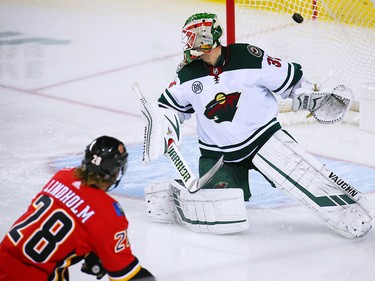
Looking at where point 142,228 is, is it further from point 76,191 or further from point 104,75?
point 104,75

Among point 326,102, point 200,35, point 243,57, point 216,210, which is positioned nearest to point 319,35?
point 326,102

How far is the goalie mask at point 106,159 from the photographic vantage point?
2461 millimetres

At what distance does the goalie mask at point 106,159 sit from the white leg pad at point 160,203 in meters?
1.25

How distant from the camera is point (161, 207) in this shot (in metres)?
3.76

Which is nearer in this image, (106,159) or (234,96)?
(106,159)

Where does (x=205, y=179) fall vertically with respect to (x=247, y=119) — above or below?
below

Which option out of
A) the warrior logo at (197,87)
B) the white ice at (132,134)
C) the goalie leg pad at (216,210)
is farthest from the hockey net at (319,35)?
the goalie leg pad at (216,210)

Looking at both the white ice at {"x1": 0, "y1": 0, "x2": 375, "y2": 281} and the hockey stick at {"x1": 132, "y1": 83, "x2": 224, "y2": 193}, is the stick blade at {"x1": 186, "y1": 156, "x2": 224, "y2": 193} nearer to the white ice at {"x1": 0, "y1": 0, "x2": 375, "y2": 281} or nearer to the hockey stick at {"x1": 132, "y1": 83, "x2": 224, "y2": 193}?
the hockey stick at {"x1": 132, "y1": 83, "x2": 224, "y2": 193}

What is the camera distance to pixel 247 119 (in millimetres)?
3662

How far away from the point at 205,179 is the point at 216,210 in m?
0.14

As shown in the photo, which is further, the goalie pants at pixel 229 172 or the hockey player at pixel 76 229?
the goalie pants at pixel 229 172

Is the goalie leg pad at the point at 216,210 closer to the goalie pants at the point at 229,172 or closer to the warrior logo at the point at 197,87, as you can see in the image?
the goalie pants at the point at 229,172

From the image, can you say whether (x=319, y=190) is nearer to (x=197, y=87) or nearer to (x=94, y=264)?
(x=197, y=87)

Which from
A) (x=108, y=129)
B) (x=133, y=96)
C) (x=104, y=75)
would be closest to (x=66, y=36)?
(x=104, y=75)
